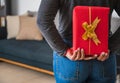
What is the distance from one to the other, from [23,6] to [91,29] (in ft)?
11.5

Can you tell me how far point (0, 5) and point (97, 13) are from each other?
3652 millimetres

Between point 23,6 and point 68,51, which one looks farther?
point 23,6

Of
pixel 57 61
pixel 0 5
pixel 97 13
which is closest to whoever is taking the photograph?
pixel 97 13

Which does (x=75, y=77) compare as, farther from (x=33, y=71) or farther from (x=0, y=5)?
(x=0, y=5)

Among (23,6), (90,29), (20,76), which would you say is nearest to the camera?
(90,29)

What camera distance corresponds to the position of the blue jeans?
3.54ft

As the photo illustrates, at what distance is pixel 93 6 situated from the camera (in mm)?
1066

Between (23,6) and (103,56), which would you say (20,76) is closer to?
(23,6)

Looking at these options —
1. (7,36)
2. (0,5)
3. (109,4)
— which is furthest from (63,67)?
(0,5)

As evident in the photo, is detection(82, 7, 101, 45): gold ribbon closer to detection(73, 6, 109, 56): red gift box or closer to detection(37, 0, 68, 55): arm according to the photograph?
detection(73, 6, 109, 56): red gift box

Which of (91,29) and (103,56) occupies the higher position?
(91,29)

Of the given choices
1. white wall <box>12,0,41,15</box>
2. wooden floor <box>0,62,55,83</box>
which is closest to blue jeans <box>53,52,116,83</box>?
wooden floor <box>0,62,55,83</box>

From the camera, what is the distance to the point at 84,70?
1.08m

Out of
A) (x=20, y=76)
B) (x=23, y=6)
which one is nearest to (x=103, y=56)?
(x=20, y=76)
